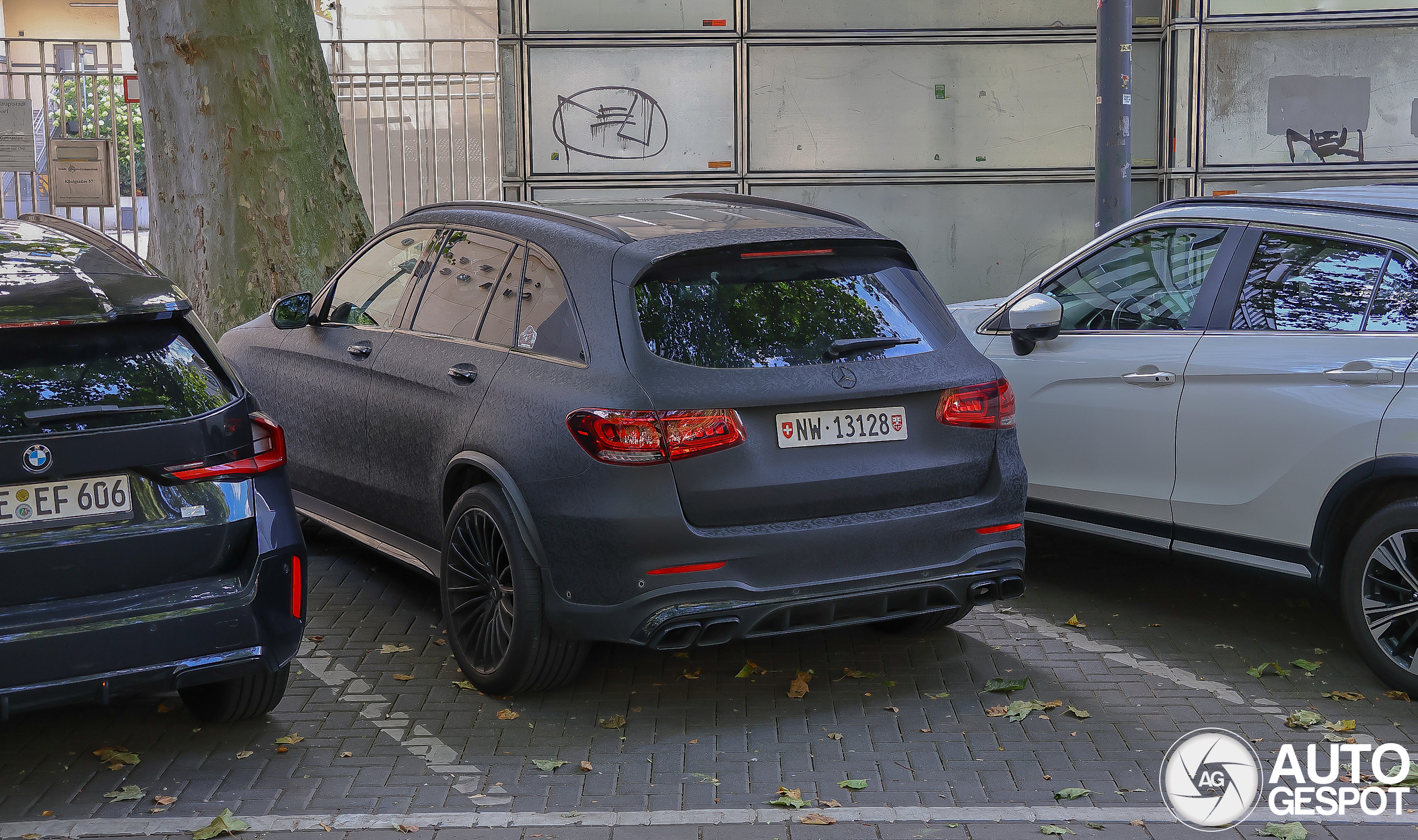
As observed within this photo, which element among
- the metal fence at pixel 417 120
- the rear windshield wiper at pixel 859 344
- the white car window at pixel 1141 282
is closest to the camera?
the rear windshield wiper at pixel 859 344

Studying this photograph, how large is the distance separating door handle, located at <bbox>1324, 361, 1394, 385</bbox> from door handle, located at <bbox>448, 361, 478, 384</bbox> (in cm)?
304

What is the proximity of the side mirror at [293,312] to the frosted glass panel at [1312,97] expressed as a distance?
8.13 m

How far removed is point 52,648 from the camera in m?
3.78

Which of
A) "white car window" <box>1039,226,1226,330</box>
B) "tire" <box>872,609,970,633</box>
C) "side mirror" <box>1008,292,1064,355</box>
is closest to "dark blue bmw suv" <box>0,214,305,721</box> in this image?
"tire" <box>872,609,970,633</box>

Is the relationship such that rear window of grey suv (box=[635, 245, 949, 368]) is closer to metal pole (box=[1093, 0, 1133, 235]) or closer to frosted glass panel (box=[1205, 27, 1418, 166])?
metal pole (box=[1093, 0, 1133, 235])

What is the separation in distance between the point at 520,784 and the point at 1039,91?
9.16 m

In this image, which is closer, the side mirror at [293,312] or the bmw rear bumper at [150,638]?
the bmw rear bumper at [150,638]

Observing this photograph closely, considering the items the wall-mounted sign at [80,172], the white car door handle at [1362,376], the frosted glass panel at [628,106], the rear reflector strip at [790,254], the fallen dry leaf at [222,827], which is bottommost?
the fallen dry leaf at [222,827]

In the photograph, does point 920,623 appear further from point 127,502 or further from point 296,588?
point 127,502

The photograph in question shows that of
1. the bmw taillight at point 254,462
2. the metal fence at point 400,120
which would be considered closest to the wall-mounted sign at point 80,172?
the metal fence at point 400,120

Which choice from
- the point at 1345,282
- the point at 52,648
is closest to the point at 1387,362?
the point at 1345,282

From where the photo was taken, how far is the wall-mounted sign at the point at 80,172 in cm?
1205

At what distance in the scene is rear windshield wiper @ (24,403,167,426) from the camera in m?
3.79

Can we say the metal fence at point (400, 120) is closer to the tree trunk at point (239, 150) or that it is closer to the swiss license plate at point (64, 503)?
the tree trunk at point (239, 150)
